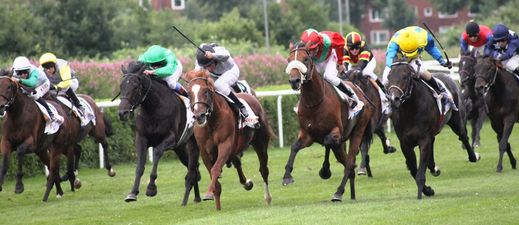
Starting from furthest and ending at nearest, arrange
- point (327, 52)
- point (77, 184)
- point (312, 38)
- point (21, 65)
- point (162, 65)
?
1. point (77, 184)
2. point (21, 65)
3. point (162, 65)
4. point (327, 52)
5. point (312, 38)

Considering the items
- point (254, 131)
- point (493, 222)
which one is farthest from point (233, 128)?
point (493, 222)

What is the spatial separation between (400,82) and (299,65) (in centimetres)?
112

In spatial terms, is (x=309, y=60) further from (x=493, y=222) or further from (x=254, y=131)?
(x=493, y=222)

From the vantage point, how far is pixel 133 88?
44.1 ft

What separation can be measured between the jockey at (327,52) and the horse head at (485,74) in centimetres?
239

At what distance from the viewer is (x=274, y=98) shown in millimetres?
23094

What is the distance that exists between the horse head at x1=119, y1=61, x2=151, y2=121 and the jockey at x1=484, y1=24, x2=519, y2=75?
5.13m

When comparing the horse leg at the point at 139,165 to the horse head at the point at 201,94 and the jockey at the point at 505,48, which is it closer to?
the horse head at the point at 201,94

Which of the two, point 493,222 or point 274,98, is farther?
point 274,98

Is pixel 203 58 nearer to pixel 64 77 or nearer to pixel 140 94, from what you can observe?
pixel 140 94

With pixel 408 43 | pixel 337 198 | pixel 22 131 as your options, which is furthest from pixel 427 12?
pixel 337 198

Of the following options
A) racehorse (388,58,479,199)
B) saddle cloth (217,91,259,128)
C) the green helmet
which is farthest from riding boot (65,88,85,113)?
racehorse (388,58,479,199)

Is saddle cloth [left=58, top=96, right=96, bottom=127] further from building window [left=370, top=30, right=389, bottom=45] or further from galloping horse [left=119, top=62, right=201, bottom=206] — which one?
building window [left=370, top=30, right=389, bottom=45]

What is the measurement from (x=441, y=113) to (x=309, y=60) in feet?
5.84
